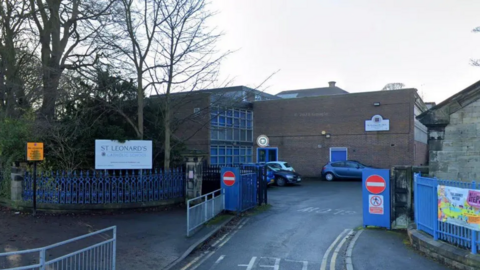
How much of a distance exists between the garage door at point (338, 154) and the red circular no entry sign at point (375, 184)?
17964mm

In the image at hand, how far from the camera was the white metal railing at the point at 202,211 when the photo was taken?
894 cm

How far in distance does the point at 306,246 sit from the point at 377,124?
19862mm

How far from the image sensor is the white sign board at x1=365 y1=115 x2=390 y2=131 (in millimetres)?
25683

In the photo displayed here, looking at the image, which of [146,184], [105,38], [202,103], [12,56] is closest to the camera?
[146,184]

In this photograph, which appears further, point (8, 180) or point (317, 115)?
point (317, 115)

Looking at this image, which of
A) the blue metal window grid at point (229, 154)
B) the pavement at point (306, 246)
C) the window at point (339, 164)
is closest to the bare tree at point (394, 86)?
the blue metal window grid at point (229, 154)

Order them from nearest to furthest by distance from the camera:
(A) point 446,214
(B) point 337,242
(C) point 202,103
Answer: (A) point 446,214, (B) point 337,242, (C) point 202,103

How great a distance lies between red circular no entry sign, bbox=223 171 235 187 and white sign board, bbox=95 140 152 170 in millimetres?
2894

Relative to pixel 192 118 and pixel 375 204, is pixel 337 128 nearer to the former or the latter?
pixel 192 118

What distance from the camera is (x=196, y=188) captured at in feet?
42.6

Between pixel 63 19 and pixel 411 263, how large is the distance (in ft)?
54.7

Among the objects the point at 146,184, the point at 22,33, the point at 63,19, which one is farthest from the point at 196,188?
the point at 22,33

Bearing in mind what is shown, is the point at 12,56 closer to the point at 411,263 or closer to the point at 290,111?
the point at 411,263

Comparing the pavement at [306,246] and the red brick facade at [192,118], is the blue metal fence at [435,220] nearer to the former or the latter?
the pavement at [306,246]
